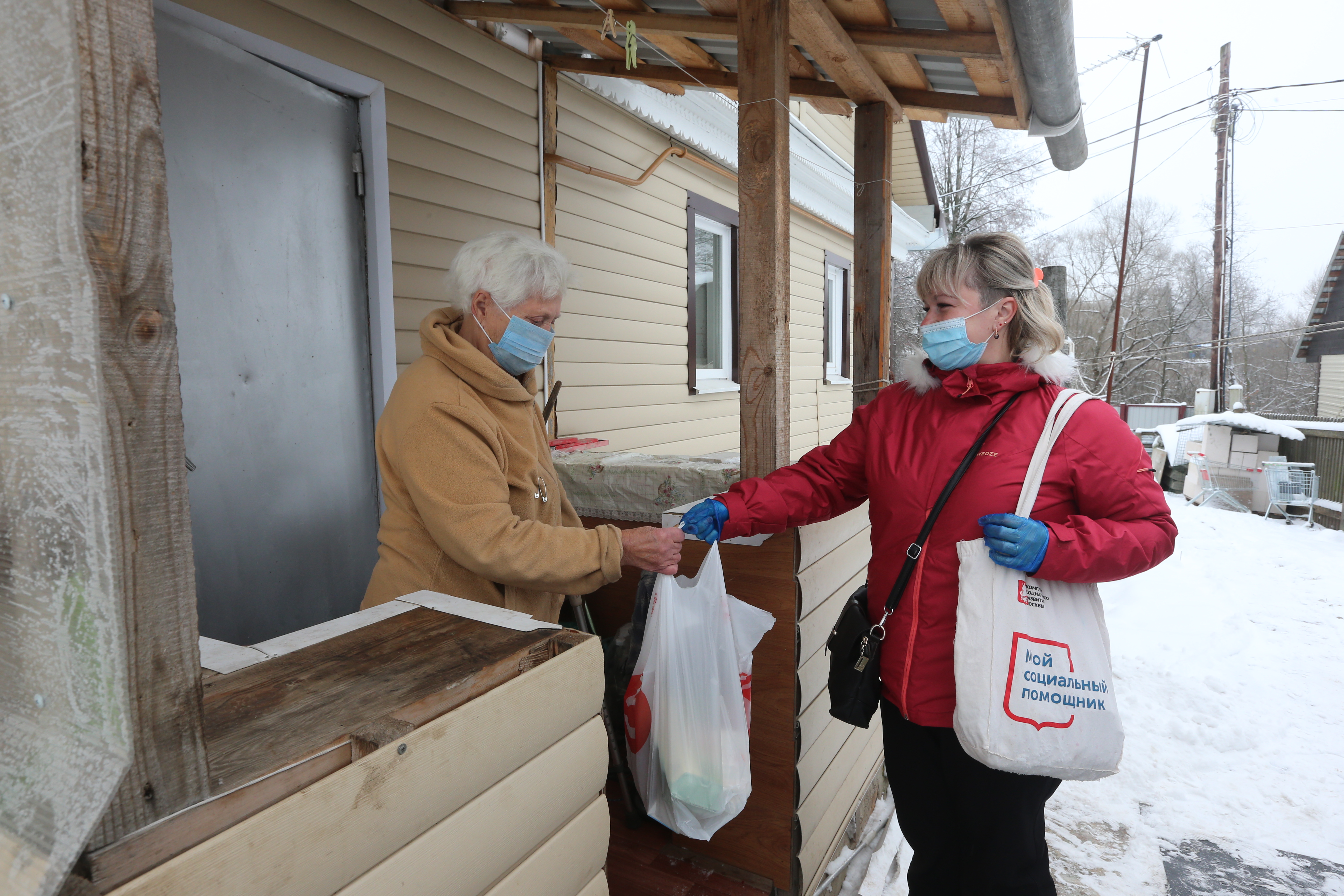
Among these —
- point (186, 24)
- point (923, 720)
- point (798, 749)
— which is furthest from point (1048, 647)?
point (186, 24)

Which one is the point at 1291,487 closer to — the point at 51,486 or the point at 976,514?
the point at 976,514

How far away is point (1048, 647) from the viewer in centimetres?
155

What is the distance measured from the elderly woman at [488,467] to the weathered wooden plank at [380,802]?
435mm

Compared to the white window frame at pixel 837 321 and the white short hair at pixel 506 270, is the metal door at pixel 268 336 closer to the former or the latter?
the white short hair at pixel 506 270

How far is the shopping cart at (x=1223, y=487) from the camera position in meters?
11.2

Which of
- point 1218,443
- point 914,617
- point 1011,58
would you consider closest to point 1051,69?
point 1011,58

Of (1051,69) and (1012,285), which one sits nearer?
(1012,285)

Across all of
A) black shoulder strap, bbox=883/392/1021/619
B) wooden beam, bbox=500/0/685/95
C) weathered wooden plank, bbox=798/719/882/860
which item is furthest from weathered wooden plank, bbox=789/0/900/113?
weathered wooden plank, bbox=798/719/882/860

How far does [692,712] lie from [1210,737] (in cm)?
385

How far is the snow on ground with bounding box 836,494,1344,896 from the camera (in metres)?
3.06

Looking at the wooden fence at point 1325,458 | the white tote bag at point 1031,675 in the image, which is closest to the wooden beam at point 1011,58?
the white tote bag at point 1031,675

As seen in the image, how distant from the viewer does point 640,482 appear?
2562 millimetres

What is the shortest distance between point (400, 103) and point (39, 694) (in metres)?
2.81

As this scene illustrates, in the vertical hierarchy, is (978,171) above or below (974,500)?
above
